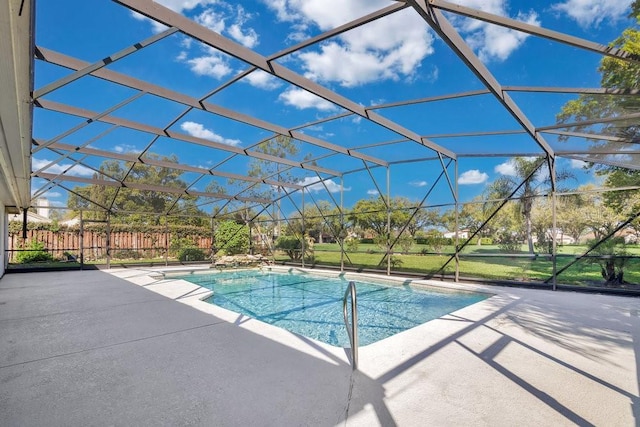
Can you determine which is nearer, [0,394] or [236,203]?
[0,394]

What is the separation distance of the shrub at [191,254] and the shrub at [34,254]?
4.37 metres

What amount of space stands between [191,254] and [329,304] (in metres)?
9.36

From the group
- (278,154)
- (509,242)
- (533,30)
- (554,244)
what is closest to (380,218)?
(509,242)

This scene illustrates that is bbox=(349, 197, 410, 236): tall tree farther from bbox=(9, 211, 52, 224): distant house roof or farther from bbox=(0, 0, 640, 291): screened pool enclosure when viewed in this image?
bbox=(9, 211, 52, 224): distant house roof

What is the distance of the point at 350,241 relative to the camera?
11.3 meters

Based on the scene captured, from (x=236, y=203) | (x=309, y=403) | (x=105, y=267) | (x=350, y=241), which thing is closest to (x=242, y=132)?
(x=236, y=203)

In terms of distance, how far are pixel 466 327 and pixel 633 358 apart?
1.41 m

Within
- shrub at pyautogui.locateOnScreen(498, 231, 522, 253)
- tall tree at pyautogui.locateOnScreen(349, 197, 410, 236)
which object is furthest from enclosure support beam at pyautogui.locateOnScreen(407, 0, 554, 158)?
tall tree at pyautogui.locateOnScreen(349, 197, 410, 236)

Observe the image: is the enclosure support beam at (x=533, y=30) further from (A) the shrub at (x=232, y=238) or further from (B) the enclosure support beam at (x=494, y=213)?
(A) the shrub at (x=232, y=238)

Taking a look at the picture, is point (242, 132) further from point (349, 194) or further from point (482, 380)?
point (482, 380)

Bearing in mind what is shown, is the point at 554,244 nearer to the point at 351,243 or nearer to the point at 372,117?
the point at 372,117

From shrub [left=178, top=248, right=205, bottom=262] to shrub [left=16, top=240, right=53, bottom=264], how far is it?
437 cm

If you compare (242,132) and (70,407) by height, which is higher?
(242,132)

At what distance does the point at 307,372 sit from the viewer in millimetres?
2471
